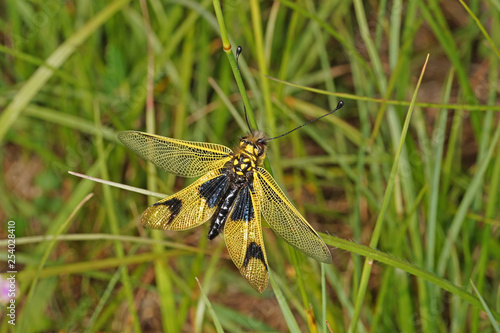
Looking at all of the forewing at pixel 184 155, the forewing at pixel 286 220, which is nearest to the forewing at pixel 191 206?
the forewing at pixel 184 155

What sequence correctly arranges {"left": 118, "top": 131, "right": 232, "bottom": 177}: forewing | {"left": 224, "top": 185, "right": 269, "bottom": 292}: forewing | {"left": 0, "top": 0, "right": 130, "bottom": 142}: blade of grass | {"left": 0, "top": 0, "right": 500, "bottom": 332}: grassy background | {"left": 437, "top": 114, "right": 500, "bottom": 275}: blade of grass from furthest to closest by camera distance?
{"left": 0, "top": 0, "right": 500, "bottom": 332}: grassy background → {"left": 0, "top": 0, "right": 130, "bottom": 142}: blade of grass → {"left": 437, "top": 114, "right": 500, "bottom": 275}: blade of grass → {"left": 118, "top": 131, "right": 232, "bottom": 177}: forewing → {"left": 224, "top": 185, "right": 269, "bottom": 292}: forewing

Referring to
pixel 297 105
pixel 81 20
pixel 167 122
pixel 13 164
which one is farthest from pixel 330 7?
pixel 13 164

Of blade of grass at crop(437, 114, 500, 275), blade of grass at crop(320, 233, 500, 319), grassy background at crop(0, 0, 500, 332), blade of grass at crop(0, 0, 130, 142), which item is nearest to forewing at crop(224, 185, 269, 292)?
blade of grass at crop(320, 233, 500, 319)

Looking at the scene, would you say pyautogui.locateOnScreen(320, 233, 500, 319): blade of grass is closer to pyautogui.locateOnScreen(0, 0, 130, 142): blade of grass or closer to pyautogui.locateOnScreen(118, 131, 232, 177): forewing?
pyautogui.locateOnScreen(118, 131, 232, 177): forewing

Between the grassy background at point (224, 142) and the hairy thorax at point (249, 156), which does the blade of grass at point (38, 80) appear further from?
the hairy thorax at point (249, 156)

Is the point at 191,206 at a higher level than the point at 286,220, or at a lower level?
higher

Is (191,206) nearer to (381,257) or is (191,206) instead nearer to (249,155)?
(249,155)

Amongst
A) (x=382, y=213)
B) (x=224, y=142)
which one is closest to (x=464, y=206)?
(x=382, y=213)
